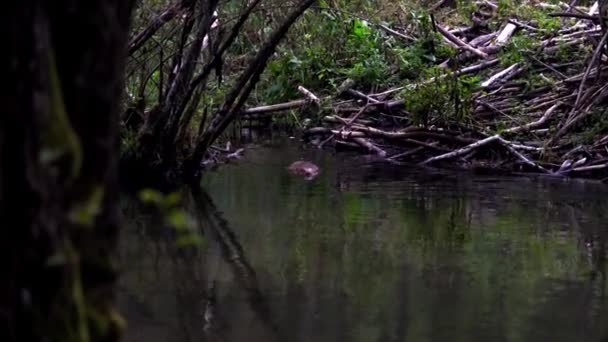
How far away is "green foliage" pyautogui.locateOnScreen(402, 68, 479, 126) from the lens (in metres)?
13.8

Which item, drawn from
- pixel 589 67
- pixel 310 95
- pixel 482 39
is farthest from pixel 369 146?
pixel 482 39

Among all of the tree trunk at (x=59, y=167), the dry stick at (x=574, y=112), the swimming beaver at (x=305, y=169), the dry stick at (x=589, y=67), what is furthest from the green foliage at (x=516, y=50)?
the tree trunk at (x=59, y=167)

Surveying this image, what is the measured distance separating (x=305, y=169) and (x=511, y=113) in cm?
321

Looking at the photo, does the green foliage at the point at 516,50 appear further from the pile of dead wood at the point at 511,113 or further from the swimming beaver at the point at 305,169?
the swimming beaver at the point at 305,169

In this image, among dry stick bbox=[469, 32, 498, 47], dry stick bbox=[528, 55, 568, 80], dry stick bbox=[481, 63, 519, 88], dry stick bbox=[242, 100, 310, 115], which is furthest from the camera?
dry stick bbox=[469, 32, 498, 47]

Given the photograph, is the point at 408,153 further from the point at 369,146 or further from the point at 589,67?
the point at 589,67

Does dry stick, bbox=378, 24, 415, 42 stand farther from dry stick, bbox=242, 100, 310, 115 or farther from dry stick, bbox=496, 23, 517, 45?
dry stick, bbox=242, 100, 310, 115

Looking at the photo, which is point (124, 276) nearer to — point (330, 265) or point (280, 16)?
point (330, 265)

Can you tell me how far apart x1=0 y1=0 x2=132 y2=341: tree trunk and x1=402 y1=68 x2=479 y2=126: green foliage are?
35.5 feet

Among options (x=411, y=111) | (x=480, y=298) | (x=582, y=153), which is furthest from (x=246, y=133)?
(x=480, y=298)

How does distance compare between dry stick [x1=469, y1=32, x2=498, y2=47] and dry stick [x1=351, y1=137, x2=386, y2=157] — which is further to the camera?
dry stick [x1=469, y1=32, x2=498, y2=47]

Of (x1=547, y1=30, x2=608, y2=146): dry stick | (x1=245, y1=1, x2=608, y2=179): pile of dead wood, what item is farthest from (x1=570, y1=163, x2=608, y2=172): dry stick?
(x1=547, y1=30, x2=608, y2=146): dry stick

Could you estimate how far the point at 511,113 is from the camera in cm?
1454

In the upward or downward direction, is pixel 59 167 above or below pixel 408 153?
above
